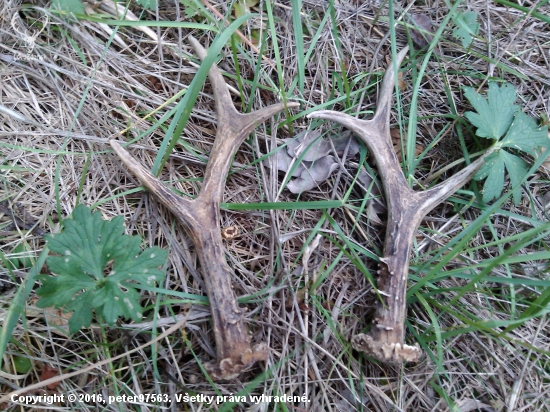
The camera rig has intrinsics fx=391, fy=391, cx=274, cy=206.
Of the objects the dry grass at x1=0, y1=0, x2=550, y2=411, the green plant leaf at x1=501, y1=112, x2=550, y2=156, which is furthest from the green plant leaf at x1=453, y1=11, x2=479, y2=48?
the green plant leaf at x1=501, y1=112, x2=550, y2=156

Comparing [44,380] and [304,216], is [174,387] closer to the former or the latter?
[44,380]

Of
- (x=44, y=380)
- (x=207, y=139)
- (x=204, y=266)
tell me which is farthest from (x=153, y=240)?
(x=44, y=380)

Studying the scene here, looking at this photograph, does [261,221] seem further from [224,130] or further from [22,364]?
[22,364]

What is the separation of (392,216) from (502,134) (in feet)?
2.98

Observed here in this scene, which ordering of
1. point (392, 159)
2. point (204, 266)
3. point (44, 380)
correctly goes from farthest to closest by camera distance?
point (392, 159) < point (204, 266) < point (44, 380)

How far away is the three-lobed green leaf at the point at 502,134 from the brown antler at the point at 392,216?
0.31 feet

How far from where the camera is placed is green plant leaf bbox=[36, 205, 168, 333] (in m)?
1.96

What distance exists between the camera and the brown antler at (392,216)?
214 cm

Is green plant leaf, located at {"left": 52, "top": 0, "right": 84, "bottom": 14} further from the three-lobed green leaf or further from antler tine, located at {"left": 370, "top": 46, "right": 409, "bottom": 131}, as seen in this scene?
the three-lobed green leaf

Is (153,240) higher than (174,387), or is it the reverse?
(153,240)

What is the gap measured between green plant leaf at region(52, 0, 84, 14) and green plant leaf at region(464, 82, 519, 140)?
2.49 m

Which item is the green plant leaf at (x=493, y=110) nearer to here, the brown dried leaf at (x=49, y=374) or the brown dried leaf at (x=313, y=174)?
the brown dried leaf at (x=313, y=174)

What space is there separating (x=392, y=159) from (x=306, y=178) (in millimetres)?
539

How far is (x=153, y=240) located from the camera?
2.29 m
